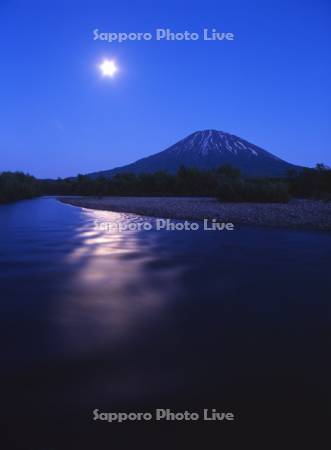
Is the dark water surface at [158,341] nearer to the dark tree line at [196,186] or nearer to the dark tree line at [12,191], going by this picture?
the dark tree line at [196,186]

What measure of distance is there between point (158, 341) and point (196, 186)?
253ft

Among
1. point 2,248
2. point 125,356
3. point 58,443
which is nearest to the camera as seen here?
point 58,443

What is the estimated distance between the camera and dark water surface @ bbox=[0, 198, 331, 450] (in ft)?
14.4

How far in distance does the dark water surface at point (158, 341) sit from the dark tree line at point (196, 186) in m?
34.7

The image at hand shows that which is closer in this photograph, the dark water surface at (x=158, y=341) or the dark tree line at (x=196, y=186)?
the dark water surface at (x=158, y=341)

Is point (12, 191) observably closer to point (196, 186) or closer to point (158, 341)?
point (196, 186)

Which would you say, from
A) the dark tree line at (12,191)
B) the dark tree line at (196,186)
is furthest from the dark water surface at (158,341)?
the dark tree line at (12,191)

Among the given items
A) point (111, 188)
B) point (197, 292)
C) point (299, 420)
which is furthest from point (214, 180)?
point (299, 420)

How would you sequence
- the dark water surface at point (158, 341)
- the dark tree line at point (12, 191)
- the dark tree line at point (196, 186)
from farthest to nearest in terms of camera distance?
the dark tree line at point (12, 191) < the dark tree line at point (196, 186) < the dark water surface at point (158, 341)

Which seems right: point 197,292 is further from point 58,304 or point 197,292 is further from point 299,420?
point 299,420

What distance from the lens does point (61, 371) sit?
5211 mm

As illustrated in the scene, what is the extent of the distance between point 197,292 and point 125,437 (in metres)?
5.71

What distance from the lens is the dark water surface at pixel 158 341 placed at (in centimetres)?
438

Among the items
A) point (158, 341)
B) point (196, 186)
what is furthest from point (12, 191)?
point (158, 341)
